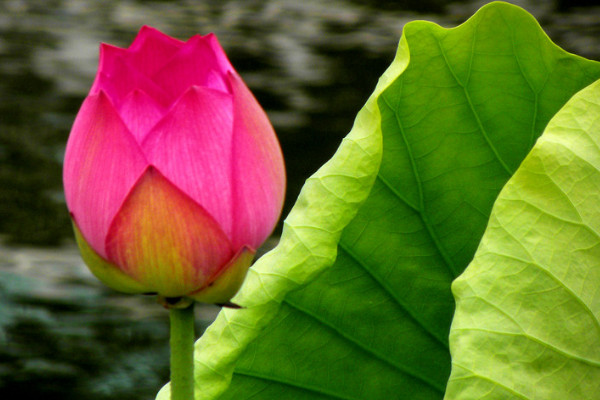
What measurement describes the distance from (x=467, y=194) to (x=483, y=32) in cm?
12

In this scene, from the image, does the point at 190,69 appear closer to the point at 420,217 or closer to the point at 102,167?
the point at 102,167

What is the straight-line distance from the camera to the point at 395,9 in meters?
4.33

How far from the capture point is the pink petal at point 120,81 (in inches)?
13.3

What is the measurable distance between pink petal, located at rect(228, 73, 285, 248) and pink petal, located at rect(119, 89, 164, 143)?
0.09 feet

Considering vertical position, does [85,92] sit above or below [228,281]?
below

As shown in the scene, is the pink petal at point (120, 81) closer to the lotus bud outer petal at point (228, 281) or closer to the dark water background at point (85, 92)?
the lotus bud outer petal at point (228, 281)

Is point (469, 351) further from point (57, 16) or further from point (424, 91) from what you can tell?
point (57, 16)

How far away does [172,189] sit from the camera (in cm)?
32

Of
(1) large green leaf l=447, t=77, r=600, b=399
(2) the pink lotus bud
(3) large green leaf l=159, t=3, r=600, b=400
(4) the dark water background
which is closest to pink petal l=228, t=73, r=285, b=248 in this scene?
(2) the pink lotus bud

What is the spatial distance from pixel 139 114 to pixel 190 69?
3 cm

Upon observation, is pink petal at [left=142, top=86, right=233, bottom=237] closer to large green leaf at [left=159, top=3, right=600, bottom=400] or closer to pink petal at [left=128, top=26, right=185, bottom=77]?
pink petal at [left=128, top=26, right=185, bottom=77]

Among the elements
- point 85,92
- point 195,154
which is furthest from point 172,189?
point 85,92

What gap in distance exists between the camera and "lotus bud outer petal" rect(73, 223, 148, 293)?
1.07ft

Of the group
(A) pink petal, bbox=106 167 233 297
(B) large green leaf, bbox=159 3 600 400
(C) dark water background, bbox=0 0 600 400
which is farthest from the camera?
(C) dark water background, bbox=0 0 600 400
